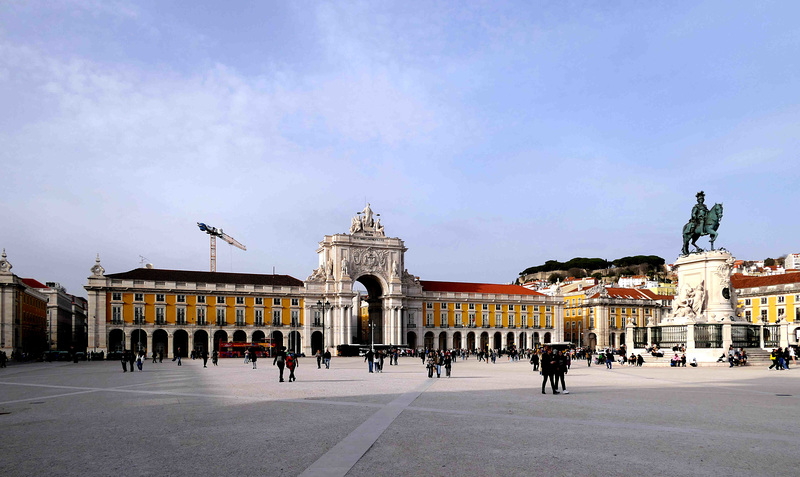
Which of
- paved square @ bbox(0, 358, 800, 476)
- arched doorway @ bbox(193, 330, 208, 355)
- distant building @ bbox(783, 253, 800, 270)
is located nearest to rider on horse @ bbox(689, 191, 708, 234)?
paved square @ bbox(0, 358, 800, 476)

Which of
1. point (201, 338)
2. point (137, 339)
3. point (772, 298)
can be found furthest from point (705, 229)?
point (137, 339)

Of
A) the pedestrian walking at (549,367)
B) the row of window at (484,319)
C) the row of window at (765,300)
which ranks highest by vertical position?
the pedestrian walking at (549,367)

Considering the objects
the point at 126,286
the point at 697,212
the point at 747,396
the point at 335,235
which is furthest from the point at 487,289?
the point at 747,396

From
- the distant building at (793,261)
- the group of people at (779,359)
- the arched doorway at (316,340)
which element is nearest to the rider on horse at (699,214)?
the group of people at (779,359)

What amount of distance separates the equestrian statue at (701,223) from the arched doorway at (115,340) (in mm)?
66143

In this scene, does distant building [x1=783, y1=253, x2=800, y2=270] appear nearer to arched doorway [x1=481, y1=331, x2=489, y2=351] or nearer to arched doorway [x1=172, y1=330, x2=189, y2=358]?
arched doorway [x1=481, y1=331, x2=489, y2=351]

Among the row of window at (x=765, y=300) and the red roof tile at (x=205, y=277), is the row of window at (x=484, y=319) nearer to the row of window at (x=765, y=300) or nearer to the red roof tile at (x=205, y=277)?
the red roof tile at (x=205, y=277)

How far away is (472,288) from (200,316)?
41626mm

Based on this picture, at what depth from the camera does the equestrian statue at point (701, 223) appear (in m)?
46.8

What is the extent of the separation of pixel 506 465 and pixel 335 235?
8606cm

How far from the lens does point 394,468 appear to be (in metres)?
9.91

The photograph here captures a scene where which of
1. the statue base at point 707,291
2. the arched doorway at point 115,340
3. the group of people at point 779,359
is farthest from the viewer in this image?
the arched doorway at point 115,340

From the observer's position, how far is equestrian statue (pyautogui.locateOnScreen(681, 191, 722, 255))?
154ft

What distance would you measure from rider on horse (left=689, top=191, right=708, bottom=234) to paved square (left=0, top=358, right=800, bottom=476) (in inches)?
1037
